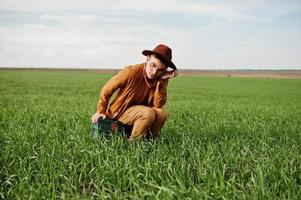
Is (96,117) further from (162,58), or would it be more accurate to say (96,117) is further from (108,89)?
(162,58)

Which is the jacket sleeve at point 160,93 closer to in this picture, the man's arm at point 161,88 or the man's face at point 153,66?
the man's arm at point 161,88

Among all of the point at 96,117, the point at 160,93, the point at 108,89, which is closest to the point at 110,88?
the point at 108,89

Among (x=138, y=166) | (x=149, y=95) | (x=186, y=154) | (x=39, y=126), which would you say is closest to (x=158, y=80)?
(x=149, y=95)

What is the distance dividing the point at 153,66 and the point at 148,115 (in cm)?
65

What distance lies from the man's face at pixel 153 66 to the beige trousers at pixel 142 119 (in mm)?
456

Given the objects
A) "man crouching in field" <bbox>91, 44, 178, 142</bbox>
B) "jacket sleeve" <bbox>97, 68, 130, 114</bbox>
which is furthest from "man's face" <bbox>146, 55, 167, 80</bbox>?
"jacket sleeve" <bbox>97, 68, 130, 114</bbox>

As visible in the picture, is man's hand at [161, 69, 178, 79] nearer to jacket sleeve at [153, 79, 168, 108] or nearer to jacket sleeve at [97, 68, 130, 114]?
jacket sleeve at [153, 79, 168, 108]

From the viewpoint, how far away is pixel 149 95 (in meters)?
5.40

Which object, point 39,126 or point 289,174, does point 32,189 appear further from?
point 39,126

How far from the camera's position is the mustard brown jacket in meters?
5.02

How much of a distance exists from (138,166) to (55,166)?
0.87m

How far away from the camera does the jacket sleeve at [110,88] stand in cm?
499

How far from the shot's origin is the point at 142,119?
5.04 metres

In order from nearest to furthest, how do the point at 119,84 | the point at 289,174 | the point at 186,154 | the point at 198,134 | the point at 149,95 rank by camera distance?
the point at 289,174
the point at 186,154
the point at 119,84
the point at 149,95
the point at 198,134
